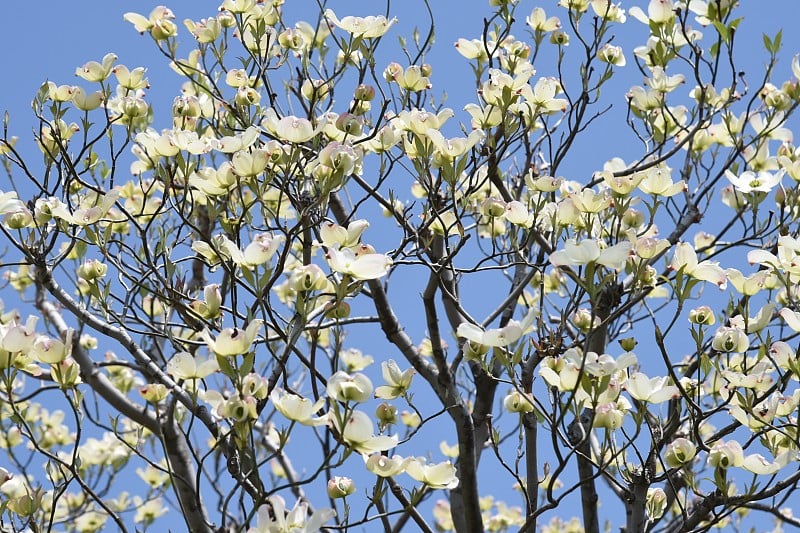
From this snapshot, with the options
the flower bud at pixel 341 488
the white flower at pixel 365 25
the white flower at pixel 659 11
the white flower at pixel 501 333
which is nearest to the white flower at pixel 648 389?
the white flower at pixel 501 333

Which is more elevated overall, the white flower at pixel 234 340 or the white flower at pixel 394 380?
the white flower at pixel 394 380

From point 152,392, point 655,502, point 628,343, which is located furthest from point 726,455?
point 152,392

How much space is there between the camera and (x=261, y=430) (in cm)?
317

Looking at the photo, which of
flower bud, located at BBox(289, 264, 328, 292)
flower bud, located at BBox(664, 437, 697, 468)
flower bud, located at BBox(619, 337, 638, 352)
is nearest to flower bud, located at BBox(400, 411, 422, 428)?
flower bud, located at BBox(619, 337, 638, 352)

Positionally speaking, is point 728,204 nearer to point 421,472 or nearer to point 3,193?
point 421,472

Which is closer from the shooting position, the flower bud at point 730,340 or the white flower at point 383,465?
the white flower at point 383,465

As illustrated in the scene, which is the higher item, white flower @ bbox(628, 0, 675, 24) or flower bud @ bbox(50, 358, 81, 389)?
white flower @ bbox(628, 0, 675, 24)

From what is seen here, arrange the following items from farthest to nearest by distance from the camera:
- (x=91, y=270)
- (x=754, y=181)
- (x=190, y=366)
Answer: (x=754, y=181), (x=91, y=270), (x=190, y=366)

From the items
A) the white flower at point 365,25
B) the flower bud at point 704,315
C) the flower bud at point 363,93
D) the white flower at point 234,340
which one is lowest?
the white flower at point 234,340

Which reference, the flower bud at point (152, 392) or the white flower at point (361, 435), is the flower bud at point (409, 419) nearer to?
the flower bud at point (152, 392)

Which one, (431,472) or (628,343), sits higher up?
(628,343)

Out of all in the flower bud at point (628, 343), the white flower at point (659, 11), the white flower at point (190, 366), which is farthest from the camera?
the white flower at point (659, 11)

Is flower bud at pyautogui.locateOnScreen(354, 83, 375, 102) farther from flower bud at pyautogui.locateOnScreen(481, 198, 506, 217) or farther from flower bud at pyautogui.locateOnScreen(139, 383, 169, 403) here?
flower bud at pyautogui.locateOnScreen(139, 383, 169, 403)

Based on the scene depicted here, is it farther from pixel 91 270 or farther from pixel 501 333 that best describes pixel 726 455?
pixel 91 270
